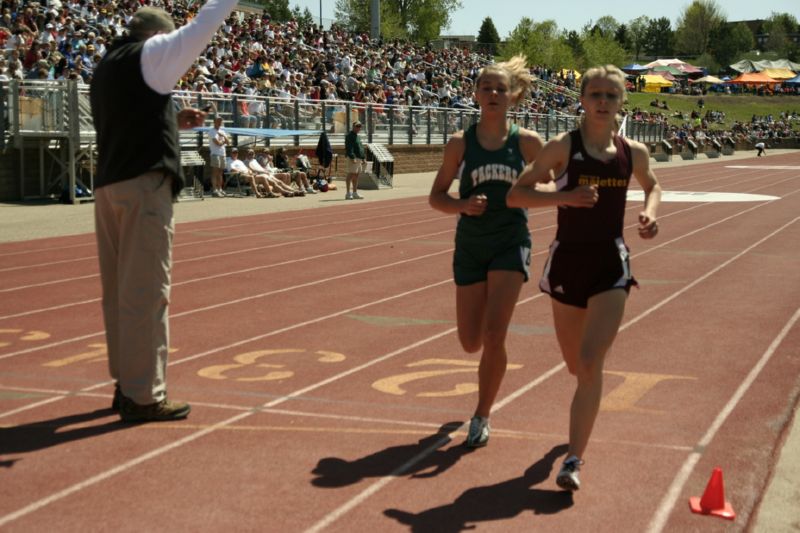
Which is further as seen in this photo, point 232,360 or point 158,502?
point 232,360

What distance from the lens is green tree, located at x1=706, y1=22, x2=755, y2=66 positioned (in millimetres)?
173500

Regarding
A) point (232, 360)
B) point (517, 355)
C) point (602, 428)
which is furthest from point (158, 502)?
point (517, 355)

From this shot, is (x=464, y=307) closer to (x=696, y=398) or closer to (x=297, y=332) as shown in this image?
(x=696, y=398)

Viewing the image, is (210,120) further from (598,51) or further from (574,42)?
(574,42)

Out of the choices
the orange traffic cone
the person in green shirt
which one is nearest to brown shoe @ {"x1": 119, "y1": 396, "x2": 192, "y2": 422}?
the orange traffic cone

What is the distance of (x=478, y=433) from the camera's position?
559 cm

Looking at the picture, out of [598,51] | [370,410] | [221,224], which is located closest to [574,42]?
[598,51]

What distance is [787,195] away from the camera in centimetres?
2925

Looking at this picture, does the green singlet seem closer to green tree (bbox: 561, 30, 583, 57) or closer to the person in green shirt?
the person in green shirt

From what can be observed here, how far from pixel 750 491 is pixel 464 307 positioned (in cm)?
168

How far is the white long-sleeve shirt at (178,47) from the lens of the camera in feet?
18.6

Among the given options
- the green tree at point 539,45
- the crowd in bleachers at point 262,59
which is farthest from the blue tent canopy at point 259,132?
the green tree at point 539,45

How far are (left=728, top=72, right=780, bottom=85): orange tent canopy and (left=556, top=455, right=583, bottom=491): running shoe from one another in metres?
114

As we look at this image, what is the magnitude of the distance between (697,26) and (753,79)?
230 ft
